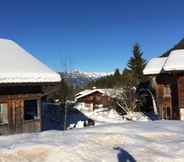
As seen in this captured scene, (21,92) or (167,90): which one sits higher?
(167,90)

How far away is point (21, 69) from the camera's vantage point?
1827 centimetres

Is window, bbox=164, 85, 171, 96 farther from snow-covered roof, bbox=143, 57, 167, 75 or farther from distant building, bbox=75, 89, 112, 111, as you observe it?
distant building, bbox=75, 89, 112, 111

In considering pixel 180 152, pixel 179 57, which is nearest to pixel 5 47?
pixel 179 57

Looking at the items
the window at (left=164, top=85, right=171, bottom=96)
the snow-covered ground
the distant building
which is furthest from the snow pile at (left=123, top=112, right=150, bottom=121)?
the snow-covered ground

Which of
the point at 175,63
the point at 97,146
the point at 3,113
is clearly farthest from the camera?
the point at 175,63

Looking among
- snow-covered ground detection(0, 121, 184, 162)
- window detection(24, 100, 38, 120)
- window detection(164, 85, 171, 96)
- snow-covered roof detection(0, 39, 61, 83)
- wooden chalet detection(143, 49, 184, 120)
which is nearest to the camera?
snow-covered ground detection(0, 121, 184, 162)

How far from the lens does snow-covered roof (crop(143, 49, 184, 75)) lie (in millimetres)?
24531

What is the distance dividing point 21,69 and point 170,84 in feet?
46.3

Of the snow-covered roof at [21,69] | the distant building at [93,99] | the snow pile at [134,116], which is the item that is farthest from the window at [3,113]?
the distant building at [93,99]

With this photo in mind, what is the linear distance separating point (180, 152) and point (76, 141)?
2.81 metres

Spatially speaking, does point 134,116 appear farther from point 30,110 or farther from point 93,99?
point 30,110

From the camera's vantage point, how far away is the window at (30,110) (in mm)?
18981

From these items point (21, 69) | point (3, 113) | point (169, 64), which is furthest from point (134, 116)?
point (3, 113)

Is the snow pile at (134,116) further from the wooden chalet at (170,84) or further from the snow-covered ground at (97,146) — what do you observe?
the snow-covered ground at (97,146)
